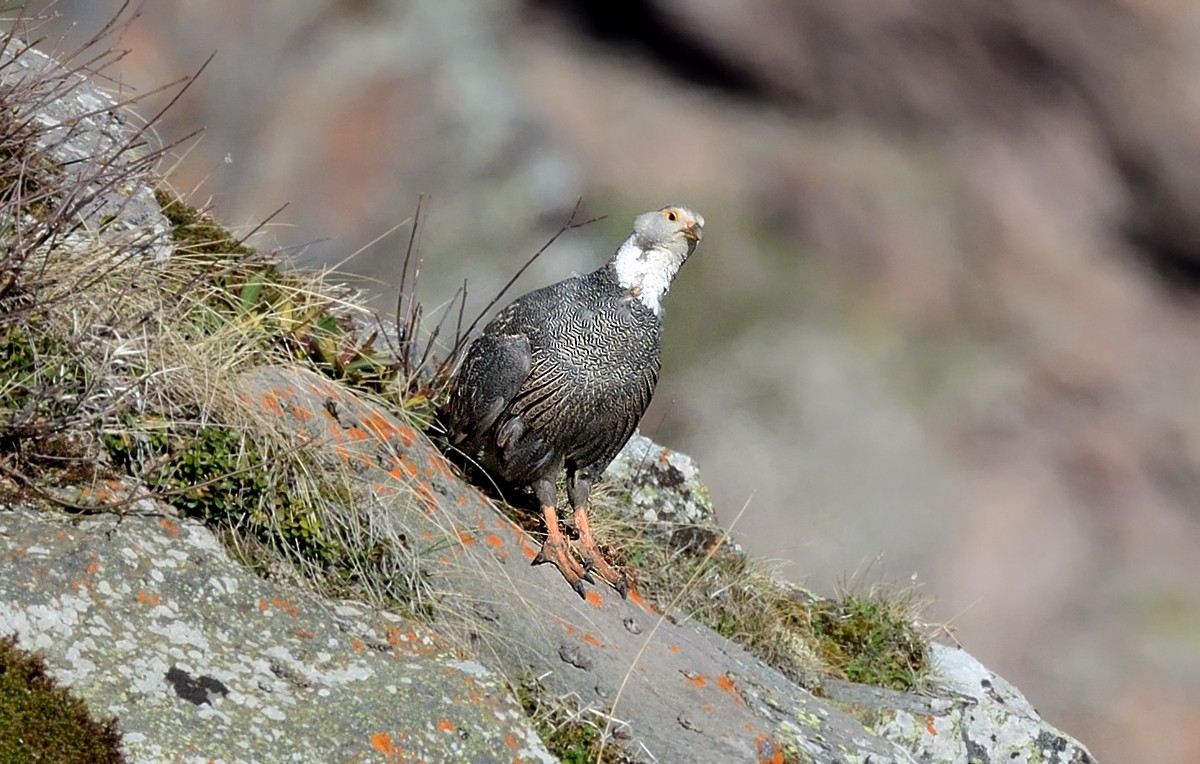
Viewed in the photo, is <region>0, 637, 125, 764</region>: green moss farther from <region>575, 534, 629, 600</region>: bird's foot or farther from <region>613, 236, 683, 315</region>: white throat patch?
<region>613, 236, 683, 315</region>: white throat patch

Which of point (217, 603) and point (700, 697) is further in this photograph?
point (700, 697)

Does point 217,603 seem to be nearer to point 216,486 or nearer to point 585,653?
point 216,486

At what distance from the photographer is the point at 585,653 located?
4.96 meters

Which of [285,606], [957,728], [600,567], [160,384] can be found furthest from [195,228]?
[957,728]

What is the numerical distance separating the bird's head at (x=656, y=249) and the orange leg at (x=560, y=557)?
1009 millimetres

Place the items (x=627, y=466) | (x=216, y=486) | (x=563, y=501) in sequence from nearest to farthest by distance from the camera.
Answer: (x=216, y=486), (x=563, y=501), (x=627, y=466)

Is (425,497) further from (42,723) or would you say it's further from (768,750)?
(42,723)

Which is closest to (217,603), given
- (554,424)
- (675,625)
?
(554,424)

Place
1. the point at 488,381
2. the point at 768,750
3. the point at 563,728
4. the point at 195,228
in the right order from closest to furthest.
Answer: the point at 563,728, the point at 768,750, the point at 488,381, the point at 195,228

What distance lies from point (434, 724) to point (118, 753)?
0.97m

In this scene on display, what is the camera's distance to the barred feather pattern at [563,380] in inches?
219

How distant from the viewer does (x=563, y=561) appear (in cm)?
560

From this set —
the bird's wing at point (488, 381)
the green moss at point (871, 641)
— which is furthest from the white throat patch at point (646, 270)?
the green moss at point (871, 641)

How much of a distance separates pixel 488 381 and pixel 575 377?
38 cm
